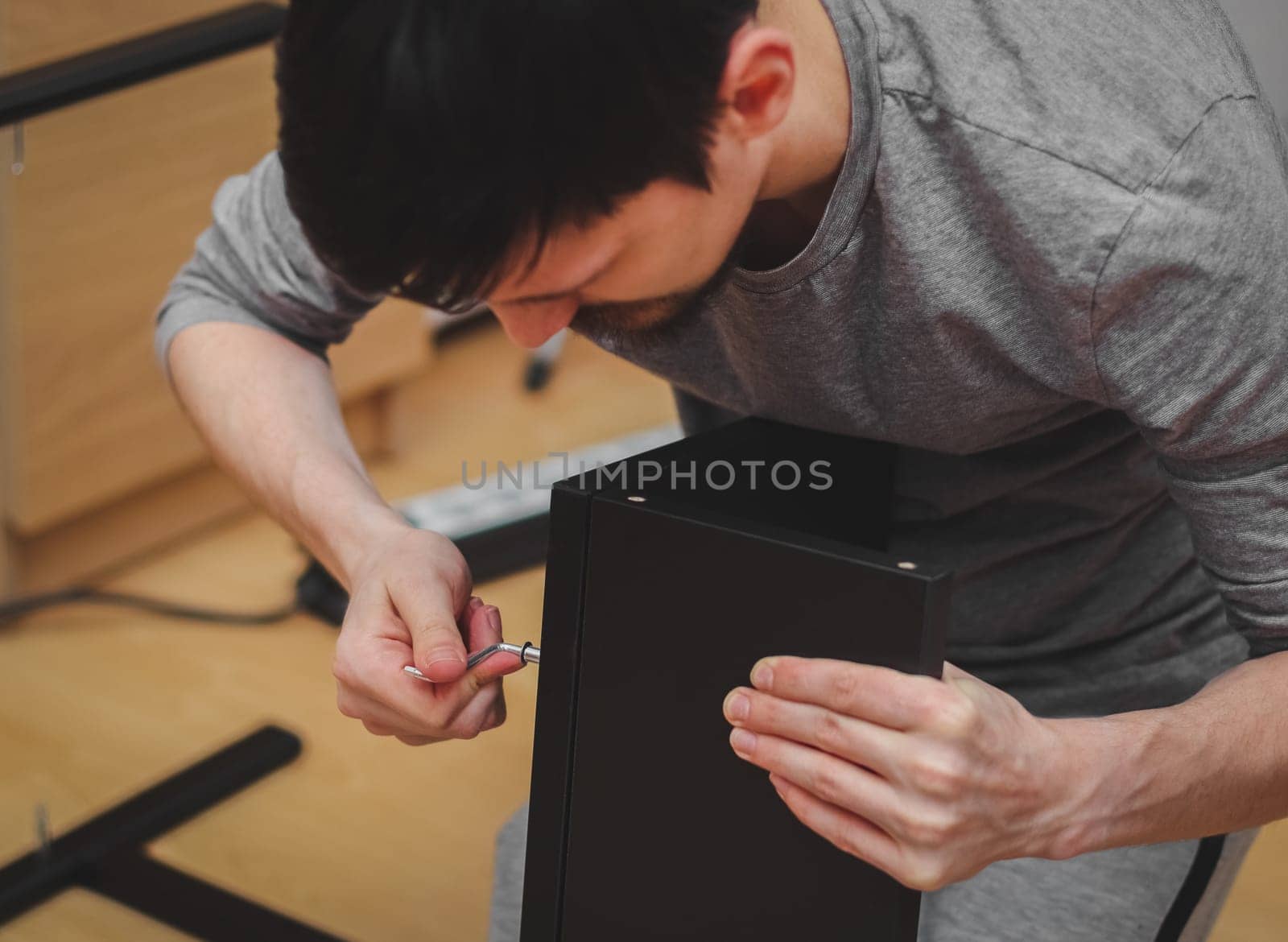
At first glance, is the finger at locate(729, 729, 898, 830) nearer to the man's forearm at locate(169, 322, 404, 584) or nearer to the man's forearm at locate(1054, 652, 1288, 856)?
the man's forearm at locate(1054, 652, 1288, 856)

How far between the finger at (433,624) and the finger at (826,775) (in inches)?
6.3

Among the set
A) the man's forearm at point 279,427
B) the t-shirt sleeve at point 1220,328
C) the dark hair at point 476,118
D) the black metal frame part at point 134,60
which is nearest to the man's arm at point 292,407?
the man's forearm at point 279,427

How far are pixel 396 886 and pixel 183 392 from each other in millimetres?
503

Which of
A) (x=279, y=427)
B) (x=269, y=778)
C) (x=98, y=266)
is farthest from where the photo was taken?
(x=98, y=266)

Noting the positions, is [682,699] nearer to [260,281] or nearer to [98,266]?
[260,281]

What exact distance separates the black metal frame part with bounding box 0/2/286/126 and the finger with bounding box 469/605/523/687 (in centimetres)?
48

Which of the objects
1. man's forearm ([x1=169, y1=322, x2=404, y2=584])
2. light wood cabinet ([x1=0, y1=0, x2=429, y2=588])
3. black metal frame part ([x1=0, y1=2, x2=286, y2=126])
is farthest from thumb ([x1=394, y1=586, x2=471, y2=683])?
light wood cabinet ([x1=0, y1=0, x2=429, y2=588])

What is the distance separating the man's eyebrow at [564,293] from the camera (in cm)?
62

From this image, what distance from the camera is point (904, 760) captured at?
0.59 m

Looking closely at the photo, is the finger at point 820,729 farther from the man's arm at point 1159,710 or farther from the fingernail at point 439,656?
the fingernail at point 439,656

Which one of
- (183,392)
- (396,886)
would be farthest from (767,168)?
(396,886)

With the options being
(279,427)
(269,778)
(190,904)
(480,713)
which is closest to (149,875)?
(190,904)

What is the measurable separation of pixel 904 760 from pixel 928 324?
0.25m

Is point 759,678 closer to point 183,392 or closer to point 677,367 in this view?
point 677,367
